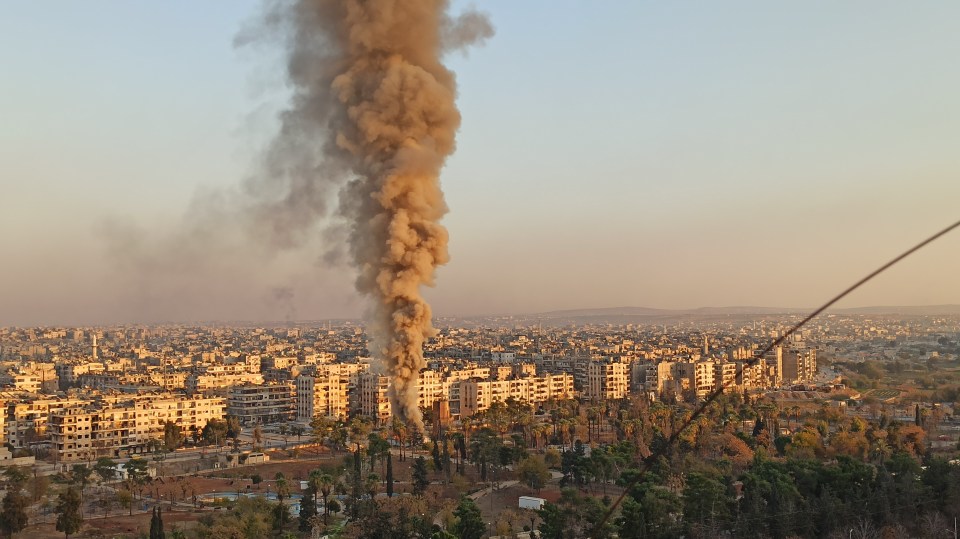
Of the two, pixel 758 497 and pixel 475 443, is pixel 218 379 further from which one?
pixel 758 497

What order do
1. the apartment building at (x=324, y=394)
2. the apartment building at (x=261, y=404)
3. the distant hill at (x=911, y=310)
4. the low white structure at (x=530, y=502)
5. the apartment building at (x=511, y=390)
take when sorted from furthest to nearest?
the distant hill at (x=911, y=310) → the apartment building at (x=511, y=390) → the apartment building at (x=324, y=394) → the apartment building at (x=261, y=404) → the low white structure at (x=530, y=502)

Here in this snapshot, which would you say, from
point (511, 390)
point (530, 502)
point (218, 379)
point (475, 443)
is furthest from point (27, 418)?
point (530, 502)

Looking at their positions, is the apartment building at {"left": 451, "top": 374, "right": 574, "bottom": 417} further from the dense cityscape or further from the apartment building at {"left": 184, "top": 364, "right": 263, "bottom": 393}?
the apartment building at {"left": 184, "top": 364, "right": 263, "bottom": 393}

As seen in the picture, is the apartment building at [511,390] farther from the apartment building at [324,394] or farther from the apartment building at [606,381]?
the apartment building at [324,394]

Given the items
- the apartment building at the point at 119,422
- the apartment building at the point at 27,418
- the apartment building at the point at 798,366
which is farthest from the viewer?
Result: the apartment building at the point at 798,366

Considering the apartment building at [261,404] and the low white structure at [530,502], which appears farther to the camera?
the apartment building at [261,404]

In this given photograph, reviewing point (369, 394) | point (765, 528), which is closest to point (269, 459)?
point (369, 394)

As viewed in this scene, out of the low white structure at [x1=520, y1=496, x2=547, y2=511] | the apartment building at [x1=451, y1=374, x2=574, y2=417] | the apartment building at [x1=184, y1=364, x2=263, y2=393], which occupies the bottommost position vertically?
the low white structure at [x1=520, y1=496, x2=547, y2=511]

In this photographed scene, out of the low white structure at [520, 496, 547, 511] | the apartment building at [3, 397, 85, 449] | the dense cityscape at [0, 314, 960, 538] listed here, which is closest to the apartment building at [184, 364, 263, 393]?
the dense cityscape at [0, 314, 960, 538]

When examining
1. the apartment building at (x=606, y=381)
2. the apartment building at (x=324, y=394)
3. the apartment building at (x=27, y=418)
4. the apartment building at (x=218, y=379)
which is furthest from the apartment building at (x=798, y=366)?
the apartment building at (x=27, y=418)

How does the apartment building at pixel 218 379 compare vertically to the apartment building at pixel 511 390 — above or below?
above
